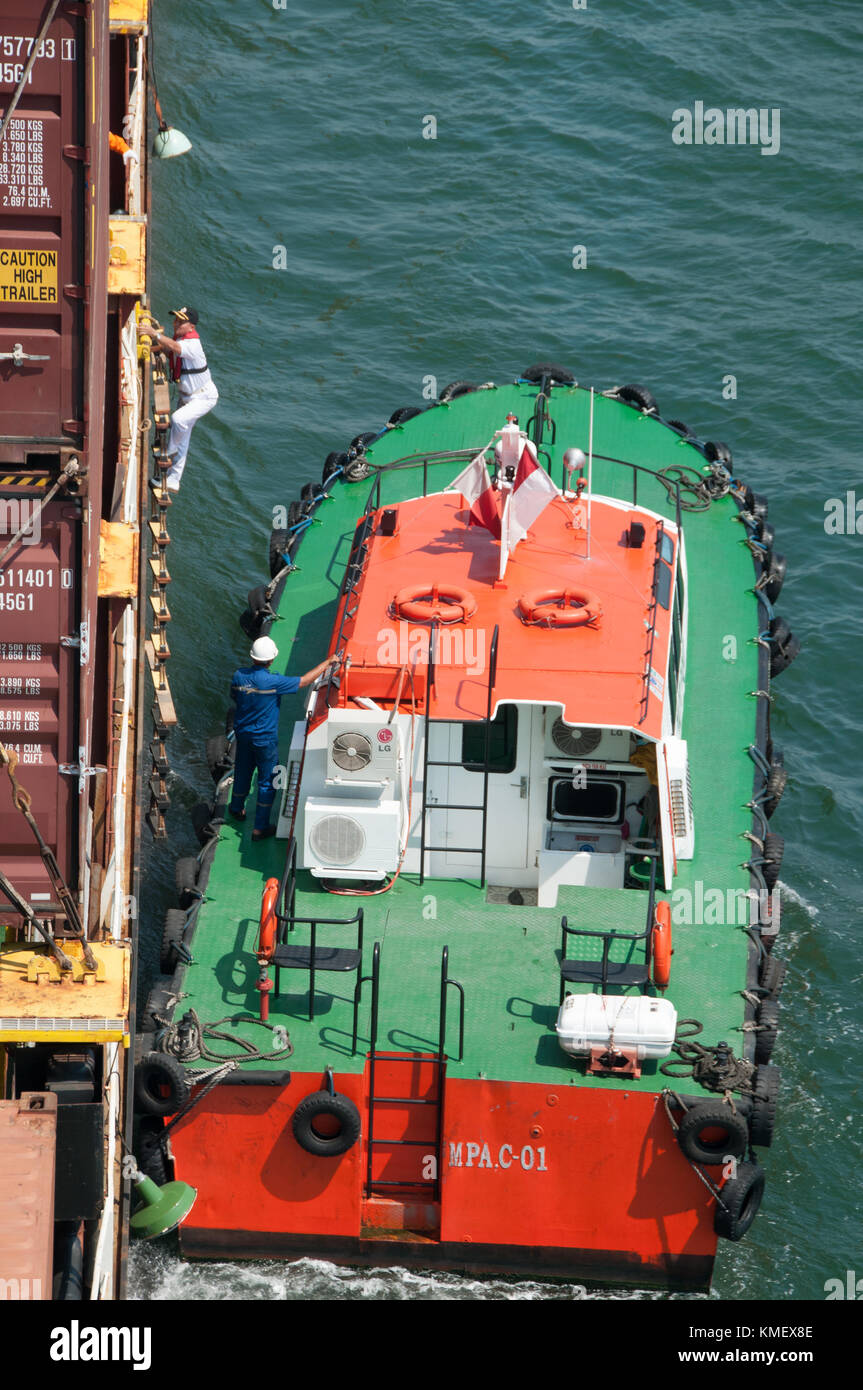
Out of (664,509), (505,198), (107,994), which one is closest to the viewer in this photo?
(107,994)

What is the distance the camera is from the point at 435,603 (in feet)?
50.3

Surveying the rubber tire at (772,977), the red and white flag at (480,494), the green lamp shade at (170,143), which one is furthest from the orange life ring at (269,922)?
the green lamp shade at (170,143)

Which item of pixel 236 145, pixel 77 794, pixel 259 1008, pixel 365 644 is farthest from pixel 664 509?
pixel 236 145

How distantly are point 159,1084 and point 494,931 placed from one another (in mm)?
2851

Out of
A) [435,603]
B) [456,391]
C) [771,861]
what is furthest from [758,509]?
[435,603]

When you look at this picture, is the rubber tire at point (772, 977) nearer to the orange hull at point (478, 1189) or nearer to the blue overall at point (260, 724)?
the orange hull at point (478, 1189)

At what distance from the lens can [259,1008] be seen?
13.9 metres

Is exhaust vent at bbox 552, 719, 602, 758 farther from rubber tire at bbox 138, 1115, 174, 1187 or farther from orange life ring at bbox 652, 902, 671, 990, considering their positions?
rubber tire at bbox 138, 1115, 174, 1187

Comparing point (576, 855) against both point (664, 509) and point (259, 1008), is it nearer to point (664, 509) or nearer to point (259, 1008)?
point (259, 1008)

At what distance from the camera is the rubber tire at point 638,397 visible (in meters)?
20.6

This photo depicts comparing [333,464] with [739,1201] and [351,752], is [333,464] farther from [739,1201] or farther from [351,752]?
[739,1201]

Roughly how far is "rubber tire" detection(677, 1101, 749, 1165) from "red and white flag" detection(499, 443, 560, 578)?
194 inches

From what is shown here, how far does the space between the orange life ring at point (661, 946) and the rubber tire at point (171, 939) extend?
11.3 ft
